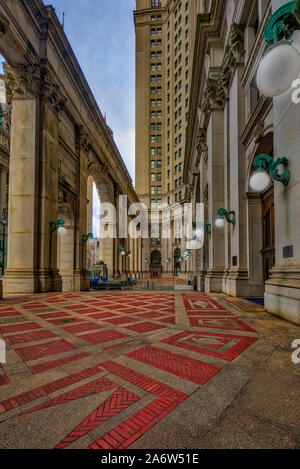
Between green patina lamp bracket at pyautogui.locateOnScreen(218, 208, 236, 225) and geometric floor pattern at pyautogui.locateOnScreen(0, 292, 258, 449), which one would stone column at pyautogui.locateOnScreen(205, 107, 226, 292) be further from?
geometric floor pattern at pyautogui.locateOnScreen(0, 292, 258, 449)

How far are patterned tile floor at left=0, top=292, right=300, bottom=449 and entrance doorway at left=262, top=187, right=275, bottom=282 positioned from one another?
583 cm

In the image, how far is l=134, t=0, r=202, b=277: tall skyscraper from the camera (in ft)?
195

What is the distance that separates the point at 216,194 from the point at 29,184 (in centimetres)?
1195

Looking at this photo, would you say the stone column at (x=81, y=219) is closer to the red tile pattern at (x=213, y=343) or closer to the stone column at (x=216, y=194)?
the stone column at (x=216, y=194)

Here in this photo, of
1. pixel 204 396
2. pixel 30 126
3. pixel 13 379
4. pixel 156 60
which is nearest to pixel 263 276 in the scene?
pixel 204 396

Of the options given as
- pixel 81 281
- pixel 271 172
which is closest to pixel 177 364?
pixel 271 172

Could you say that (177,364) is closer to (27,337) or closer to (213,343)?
(213,343)

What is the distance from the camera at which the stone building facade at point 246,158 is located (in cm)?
668

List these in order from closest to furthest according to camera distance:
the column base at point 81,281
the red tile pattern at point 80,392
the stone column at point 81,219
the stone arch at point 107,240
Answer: the red tile pattern at point 80,392
the column base at point 81,281
the stone column at point 81,219
the stone arch at point 107,240

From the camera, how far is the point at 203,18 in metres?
16.4

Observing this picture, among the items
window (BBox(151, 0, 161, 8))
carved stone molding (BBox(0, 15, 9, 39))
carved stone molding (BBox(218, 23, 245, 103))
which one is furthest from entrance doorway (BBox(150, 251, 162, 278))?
window (BBox(151, 0, 161, 8))

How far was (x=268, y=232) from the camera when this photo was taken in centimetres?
1138

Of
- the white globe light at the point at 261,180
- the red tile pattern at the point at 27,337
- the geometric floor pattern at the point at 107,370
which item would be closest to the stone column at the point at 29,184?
the geometric floor pattern at the point at 107,370

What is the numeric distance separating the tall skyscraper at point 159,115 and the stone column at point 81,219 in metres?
38.4
